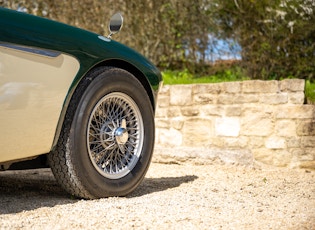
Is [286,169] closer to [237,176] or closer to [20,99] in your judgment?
[237,176]

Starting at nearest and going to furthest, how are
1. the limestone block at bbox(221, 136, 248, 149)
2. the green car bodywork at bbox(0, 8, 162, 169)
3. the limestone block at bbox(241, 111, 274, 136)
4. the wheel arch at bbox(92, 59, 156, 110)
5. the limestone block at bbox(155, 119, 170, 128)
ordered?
the green car bodywork at bbox(0, 8, 162, 169)
the wheel arch at bbox(92, 59, 156, 110)
the limestone block at bbox(241, 111, 274, 136)
the limestone block at bbox(221, 136, 248, 149)
the limestone block at bbox(155, 119, 170, 128)

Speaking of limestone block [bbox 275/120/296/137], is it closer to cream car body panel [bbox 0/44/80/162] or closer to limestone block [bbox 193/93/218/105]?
limestone block [bbox 193/93/218/105]

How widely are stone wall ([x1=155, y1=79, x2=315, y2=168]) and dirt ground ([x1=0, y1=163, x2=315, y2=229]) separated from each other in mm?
1289

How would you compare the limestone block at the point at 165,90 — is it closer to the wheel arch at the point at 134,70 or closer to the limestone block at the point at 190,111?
the limestone block at the point at 190,111

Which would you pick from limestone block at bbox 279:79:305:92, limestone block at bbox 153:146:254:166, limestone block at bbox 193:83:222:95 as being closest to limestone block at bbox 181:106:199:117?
limestone block at bbox 193:83:222:95

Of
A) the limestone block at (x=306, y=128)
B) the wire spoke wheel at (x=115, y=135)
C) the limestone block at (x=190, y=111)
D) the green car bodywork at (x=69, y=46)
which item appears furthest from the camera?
the limestone block at (x=190, y=111)

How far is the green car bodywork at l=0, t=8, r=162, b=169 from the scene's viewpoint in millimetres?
3695

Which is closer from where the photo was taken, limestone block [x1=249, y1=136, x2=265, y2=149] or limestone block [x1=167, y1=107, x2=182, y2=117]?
limestone block [x1=249, y1=136, x2=265, y2=149]

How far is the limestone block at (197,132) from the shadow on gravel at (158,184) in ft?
5.53

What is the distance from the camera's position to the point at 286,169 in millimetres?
7078

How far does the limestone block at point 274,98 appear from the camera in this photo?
23.6 ft

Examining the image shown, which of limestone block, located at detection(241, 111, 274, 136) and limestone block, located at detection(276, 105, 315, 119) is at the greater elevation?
limestone block, located at detection(276, 105, 315, 119)

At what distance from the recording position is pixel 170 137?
790 centimetres

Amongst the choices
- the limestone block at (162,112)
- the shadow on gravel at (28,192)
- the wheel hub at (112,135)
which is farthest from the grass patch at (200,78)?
the wheel hub at (112,135)
